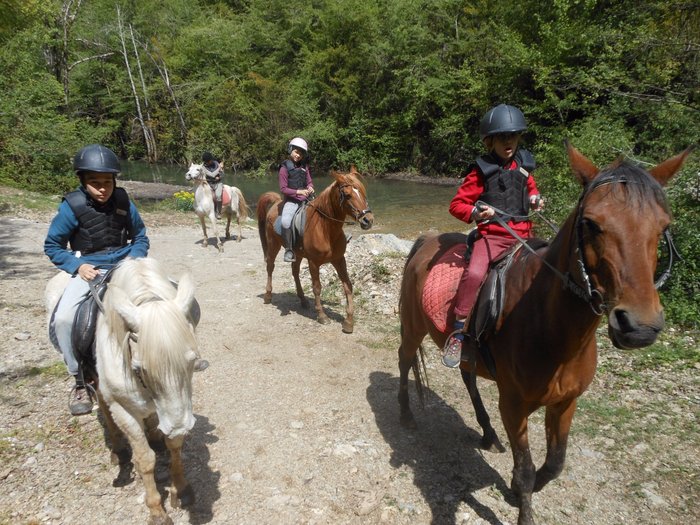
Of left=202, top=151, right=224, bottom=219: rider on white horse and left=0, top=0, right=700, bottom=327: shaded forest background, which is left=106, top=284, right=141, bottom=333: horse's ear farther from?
left=202, top=151, right=224, bottom=219: rider on white horse

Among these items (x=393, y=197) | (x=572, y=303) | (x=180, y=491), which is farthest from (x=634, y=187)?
(x=393, y=197)

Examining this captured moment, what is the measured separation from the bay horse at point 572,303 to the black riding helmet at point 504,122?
3.05ft

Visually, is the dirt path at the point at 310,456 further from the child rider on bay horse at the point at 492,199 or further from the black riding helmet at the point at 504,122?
the black riding helmet at the point at 504,122

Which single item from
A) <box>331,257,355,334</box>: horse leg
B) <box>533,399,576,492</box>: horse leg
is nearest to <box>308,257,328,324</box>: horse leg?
<box>331,257,355,334</box>: horse leg

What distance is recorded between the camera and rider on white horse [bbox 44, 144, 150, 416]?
10.9 ft

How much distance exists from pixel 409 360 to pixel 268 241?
4738 mm

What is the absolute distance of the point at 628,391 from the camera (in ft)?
14.7

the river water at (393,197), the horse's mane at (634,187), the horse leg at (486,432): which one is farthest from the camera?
the river water at (393,197)

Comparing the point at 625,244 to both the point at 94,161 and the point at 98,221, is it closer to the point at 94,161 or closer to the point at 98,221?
the point at 94,161

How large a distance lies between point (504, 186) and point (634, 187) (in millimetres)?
1482

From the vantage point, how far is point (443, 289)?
3.47 meters

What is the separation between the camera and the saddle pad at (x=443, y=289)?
3.39 meters

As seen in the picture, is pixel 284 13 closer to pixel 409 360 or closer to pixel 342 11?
pixel 342 11

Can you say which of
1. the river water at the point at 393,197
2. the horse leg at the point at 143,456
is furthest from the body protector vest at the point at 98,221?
the river water at the point at 393,197
